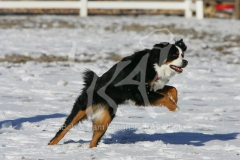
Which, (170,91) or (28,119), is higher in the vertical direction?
(170,91)

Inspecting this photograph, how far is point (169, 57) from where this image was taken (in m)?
7.18

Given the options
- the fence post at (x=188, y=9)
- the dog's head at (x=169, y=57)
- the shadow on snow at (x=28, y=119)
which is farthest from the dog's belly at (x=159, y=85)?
the fence post at (x=188, y=9)

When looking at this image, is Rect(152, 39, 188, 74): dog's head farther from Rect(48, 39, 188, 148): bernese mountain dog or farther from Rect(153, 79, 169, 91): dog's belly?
Rect(153, 79, 169, 91): dog's belly

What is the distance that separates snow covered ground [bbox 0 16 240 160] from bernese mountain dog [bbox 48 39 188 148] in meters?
0.30

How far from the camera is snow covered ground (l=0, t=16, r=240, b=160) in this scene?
6.38 m

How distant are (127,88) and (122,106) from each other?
8.28 ft

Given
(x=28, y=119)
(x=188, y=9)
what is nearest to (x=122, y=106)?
(x=28, y=119)

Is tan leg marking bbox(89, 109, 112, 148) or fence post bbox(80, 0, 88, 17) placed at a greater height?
fence post bbox(80, 0, 88, 17)

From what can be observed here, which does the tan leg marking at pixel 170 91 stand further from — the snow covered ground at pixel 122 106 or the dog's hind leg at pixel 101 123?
the dog's hind leg at pixel 101 123

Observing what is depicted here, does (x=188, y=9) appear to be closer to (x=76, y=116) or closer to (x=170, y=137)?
(x=170, y=137)

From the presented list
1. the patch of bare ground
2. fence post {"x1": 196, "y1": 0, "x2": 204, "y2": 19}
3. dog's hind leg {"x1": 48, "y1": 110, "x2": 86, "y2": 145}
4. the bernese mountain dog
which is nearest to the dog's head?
the bernese mountain dog

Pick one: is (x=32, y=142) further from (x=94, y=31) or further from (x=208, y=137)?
(x=94, y=31)

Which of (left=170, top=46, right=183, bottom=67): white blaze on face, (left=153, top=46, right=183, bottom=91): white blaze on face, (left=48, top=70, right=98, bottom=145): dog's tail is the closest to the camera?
(left=48, top=70, right=98, bottom=145): dog's tail

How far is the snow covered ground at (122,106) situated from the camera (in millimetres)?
6375
